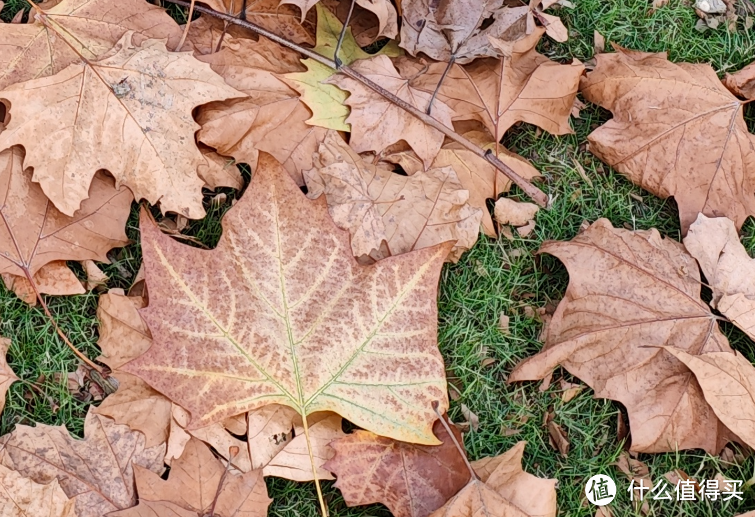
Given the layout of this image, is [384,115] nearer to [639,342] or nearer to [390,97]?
[390,97]

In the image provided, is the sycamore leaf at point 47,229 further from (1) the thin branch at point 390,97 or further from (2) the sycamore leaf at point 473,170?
(2) the sycamore leaf at point 473,170

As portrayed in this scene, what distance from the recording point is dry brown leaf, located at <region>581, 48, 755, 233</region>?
2.18 meters

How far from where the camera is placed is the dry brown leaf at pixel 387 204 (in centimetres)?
203

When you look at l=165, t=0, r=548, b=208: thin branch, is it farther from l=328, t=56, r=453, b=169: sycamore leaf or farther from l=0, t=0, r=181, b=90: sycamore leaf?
l=0, t=0, r=181, b=90: sycamore leaf

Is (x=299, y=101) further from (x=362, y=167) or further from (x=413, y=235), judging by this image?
(x=413, y=235)

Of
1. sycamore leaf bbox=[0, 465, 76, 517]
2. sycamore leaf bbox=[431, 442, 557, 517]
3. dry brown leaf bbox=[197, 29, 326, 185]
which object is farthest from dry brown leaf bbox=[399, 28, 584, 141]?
sycamore leaf bbox=[0, 465, 76, 517]

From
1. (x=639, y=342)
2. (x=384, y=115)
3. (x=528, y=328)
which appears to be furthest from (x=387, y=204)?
(x=639, y=342)

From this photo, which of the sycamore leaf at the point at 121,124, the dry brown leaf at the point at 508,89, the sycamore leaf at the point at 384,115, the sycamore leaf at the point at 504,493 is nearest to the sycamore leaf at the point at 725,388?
the sycamore leaf at the point at 504,493

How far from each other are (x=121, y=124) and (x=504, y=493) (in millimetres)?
1405

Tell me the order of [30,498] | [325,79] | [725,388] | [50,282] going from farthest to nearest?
[325,79] → [50,282] → [725,388] → [30,498]

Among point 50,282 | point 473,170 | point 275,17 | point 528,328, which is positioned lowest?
point 528,328

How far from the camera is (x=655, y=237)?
2.14m

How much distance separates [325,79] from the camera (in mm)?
→ 2162

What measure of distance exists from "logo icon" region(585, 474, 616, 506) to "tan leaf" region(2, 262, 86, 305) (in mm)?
1541
